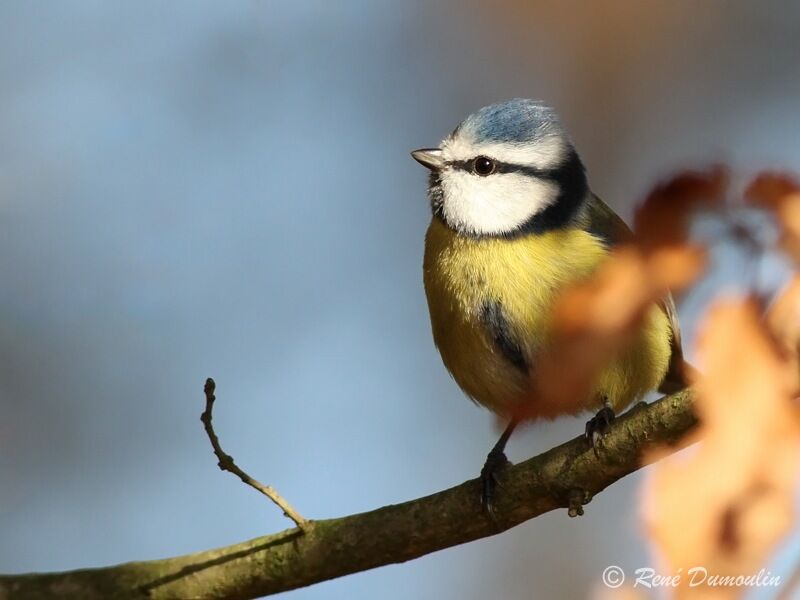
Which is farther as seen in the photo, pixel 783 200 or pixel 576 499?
pixel 576 499

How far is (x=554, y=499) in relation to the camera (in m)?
2.22

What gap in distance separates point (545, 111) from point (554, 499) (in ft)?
4.39

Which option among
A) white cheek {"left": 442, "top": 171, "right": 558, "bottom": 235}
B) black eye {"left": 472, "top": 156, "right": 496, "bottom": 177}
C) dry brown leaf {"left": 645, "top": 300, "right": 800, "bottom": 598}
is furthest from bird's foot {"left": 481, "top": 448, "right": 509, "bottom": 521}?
dry brown leaf {"left": 645, "top": 300, "right": 800, "bottom": 598}

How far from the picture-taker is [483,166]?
303 cm

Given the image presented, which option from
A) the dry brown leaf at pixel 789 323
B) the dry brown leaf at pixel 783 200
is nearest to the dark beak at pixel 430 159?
the dry brown leaf at pixel 783 200

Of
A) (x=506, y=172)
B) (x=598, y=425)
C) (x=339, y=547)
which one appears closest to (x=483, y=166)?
(x=506, y=172)

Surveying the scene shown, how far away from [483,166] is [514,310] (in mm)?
522

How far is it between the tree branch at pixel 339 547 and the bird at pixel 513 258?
0.76 feet

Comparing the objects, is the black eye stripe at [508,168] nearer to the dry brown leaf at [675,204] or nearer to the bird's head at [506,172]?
the bird's head at [506,172]

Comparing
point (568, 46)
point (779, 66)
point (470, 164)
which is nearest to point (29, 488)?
point (470, 164)

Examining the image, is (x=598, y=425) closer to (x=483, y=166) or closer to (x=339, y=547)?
(x=339, y=547)

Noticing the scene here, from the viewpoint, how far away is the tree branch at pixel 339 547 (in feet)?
7.32

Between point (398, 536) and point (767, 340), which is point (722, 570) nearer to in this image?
point (767, 340)

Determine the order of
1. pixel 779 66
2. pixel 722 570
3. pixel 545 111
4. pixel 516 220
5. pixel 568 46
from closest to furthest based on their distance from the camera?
pixel 722 570, pixel 516 220, pixel 545 111, pixel 779 66, pixel 568 46
